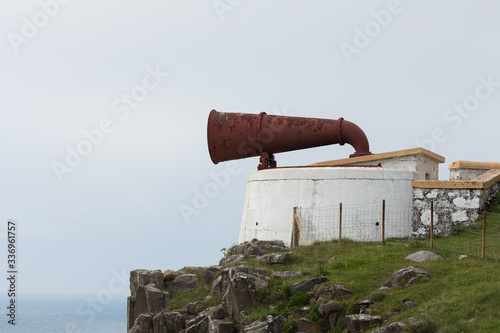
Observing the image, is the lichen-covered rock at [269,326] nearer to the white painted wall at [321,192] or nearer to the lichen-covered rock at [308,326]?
the lichen-covered rock at [308,326]

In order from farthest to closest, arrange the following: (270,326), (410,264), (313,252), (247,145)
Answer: (247,145) → (313,252) → (410,264) → (270,326)

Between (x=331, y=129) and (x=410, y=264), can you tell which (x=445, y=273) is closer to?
(x=410, y=264)

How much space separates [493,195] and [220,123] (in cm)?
1038

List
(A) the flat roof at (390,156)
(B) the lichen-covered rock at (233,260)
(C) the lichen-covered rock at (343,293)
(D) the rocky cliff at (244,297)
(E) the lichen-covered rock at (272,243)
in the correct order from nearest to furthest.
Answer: (D) the rocky cliff at (244,297), (C) the lichen-covered rock at (343,293), (B) the lichen-covered rock at (233,260), (E) the lichen-covered rock at (272,243), (A) the flat roof at (390,156)

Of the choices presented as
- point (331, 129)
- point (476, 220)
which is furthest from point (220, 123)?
point (476, 220)

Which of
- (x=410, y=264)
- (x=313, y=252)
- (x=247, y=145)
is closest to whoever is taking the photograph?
(x=410, y=264)

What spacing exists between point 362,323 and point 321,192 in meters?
8.65

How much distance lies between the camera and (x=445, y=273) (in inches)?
613

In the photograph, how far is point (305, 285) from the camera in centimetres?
1642

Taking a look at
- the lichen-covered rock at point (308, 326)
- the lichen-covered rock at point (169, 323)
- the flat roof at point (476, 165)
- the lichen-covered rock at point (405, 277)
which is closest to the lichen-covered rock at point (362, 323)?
the lichen-covered rock at point (308, 326)

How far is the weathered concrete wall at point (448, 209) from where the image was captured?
830 inches

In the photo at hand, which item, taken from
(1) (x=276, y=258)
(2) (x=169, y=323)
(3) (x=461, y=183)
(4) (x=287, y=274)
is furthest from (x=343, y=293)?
(3) (x=461, y=183)

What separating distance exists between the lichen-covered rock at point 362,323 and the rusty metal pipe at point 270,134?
35.4 feet

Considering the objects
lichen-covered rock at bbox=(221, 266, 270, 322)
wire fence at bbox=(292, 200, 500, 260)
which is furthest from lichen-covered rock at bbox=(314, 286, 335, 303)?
wire fence at bbox=(292, 200, 500, 260)
